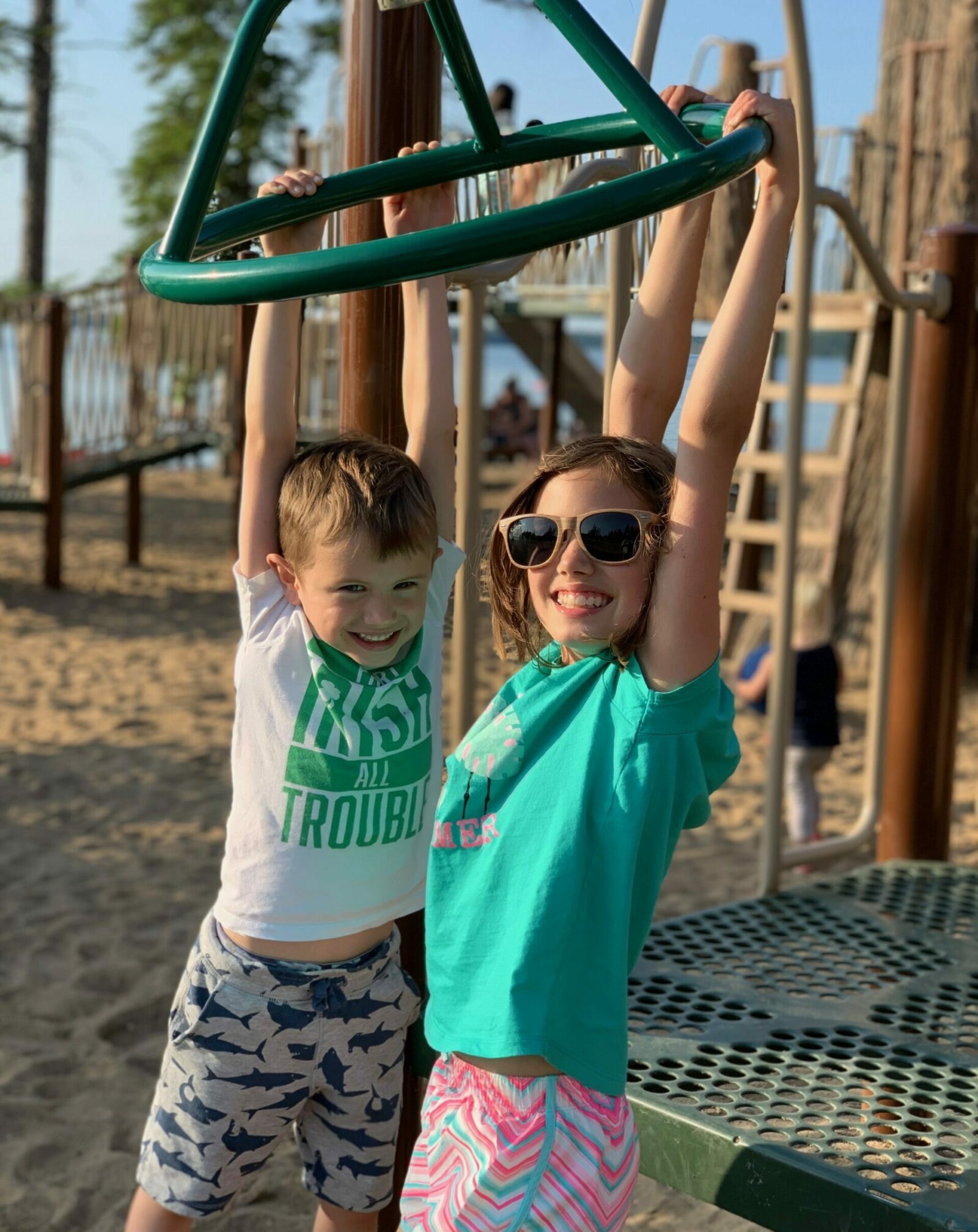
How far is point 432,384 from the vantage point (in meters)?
1.79

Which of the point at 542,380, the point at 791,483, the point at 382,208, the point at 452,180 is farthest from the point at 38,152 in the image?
the point at 452,180

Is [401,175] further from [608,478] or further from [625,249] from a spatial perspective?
[625,249]

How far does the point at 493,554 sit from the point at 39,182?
2097 cm

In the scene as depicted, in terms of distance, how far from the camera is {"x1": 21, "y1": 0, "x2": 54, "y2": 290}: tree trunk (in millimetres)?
20016

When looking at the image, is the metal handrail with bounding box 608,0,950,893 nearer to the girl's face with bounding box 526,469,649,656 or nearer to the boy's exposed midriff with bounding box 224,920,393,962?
the girl's face with bounding box 526,469,649,656

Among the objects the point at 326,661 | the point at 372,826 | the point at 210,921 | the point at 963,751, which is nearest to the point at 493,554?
the point at 326,661

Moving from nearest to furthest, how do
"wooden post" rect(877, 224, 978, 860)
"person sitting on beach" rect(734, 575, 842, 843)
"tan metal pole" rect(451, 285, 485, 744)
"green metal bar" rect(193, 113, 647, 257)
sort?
"green metal bar" rect(193, 113, 647, 257)
"tan metal pole" rect(451, 285, 485, 744)
"wooden post" rect(877, 224, 978, 860)
"person sitting on beach" rect(734, 575, 842, 843)

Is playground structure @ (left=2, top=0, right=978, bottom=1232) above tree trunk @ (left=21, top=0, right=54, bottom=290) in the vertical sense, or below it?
below

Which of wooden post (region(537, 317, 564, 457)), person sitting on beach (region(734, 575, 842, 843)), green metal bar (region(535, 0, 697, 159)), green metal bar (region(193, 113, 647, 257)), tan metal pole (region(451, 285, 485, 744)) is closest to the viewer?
green metal bar (region(535, 0, 697, 159))

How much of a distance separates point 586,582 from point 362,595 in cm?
35

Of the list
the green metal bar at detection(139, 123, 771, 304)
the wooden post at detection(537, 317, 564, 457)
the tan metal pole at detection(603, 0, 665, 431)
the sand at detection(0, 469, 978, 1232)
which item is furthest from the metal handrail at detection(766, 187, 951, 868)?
the wooden post at detection(537, 317, 564, 457)

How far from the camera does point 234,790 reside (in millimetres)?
1728

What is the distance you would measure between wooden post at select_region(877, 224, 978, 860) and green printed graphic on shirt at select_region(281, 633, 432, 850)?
6.14 feet

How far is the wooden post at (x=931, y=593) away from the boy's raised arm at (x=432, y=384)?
1.73 metres
